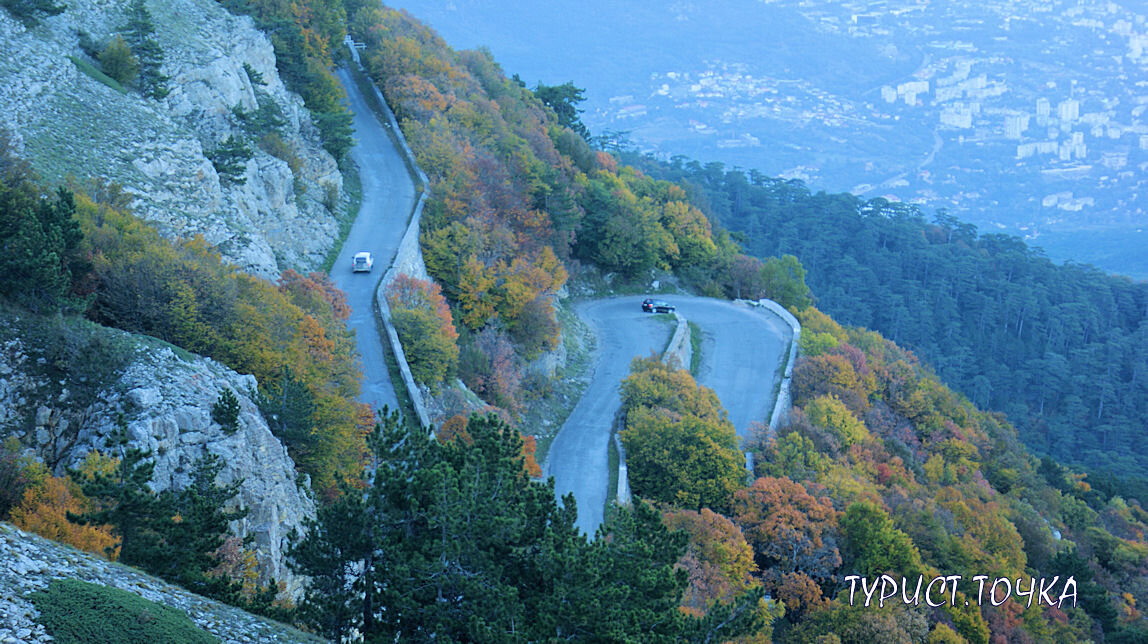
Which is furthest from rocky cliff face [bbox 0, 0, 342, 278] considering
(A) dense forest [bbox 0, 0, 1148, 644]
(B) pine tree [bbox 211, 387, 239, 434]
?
(B) pine tree [bbox 211, 387, 239, 434]

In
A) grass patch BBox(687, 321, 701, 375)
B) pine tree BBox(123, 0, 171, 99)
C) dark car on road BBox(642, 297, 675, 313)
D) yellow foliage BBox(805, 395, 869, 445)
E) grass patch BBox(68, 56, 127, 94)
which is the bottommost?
yellow foliage BBox(805, 395, 869, 445)

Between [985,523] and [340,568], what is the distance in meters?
28.1

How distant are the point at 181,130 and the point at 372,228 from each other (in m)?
8.83

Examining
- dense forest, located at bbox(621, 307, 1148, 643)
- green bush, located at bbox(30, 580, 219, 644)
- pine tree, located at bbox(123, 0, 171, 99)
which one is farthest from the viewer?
pine tree, located at bbox(123, 0, 171, 99)

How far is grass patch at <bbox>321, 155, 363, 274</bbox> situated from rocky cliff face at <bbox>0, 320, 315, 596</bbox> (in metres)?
15.4

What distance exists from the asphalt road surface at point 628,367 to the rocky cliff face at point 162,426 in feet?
38.6

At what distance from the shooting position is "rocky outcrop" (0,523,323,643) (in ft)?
35.4

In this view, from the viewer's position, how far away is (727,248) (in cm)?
5881

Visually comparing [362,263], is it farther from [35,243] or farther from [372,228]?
[35,243]

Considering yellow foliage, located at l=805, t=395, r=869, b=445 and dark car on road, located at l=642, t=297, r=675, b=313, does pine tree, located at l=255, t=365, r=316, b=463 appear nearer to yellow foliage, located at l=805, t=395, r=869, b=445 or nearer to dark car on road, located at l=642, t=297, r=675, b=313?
yellow foliage, located at l=805, t=395, r=869, b=445

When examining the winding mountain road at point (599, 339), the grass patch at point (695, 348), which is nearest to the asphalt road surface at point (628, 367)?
the winding mountain road at point (599, 339)

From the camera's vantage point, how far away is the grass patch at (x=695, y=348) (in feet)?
144

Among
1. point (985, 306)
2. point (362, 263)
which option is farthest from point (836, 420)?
point (985, 306)

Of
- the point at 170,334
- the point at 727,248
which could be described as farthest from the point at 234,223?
the point at 727,248
